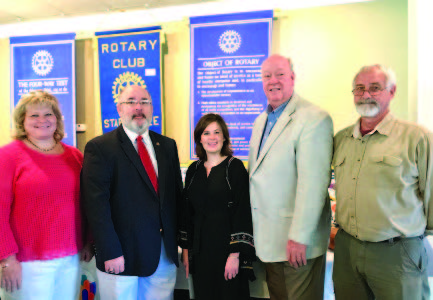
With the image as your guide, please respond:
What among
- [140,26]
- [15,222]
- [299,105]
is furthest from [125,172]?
[140,26]

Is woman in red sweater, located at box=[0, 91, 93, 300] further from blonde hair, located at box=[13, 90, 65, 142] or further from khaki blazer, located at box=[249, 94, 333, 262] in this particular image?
khaki blazer, located at box=[249, 94, 333, 262]

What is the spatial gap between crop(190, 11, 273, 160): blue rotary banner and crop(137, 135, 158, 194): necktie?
124 cm

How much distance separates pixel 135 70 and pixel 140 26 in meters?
0.48

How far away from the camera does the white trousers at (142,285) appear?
1.67 metres

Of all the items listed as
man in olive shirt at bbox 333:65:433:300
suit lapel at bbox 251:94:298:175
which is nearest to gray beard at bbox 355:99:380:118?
man in olive shirt at bbox 333:65:433:300

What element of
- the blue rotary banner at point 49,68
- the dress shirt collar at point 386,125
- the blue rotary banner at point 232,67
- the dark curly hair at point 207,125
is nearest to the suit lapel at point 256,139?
the dark curly hair at point 207,125

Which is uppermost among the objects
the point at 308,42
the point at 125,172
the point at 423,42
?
the point at 308,42

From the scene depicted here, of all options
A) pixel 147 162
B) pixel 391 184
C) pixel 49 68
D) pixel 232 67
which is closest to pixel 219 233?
pixel 147 162

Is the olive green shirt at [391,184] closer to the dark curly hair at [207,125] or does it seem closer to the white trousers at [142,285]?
the dark curly hair at [207,125]

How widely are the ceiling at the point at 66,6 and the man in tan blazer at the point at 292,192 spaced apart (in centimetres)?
186

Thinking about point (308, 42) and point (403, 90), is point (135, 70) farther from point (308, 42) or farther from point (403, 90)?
point (403, 90)

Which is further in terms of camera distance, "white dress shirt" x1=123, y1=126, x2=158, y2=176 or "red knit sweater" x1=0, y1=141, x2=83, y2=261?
"white dress shirt" x1=123, y1=126, x2=158, y2=176

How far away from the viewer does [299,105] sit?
5.57 ft

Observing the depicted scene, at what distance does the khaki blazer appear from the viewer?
1.54m
